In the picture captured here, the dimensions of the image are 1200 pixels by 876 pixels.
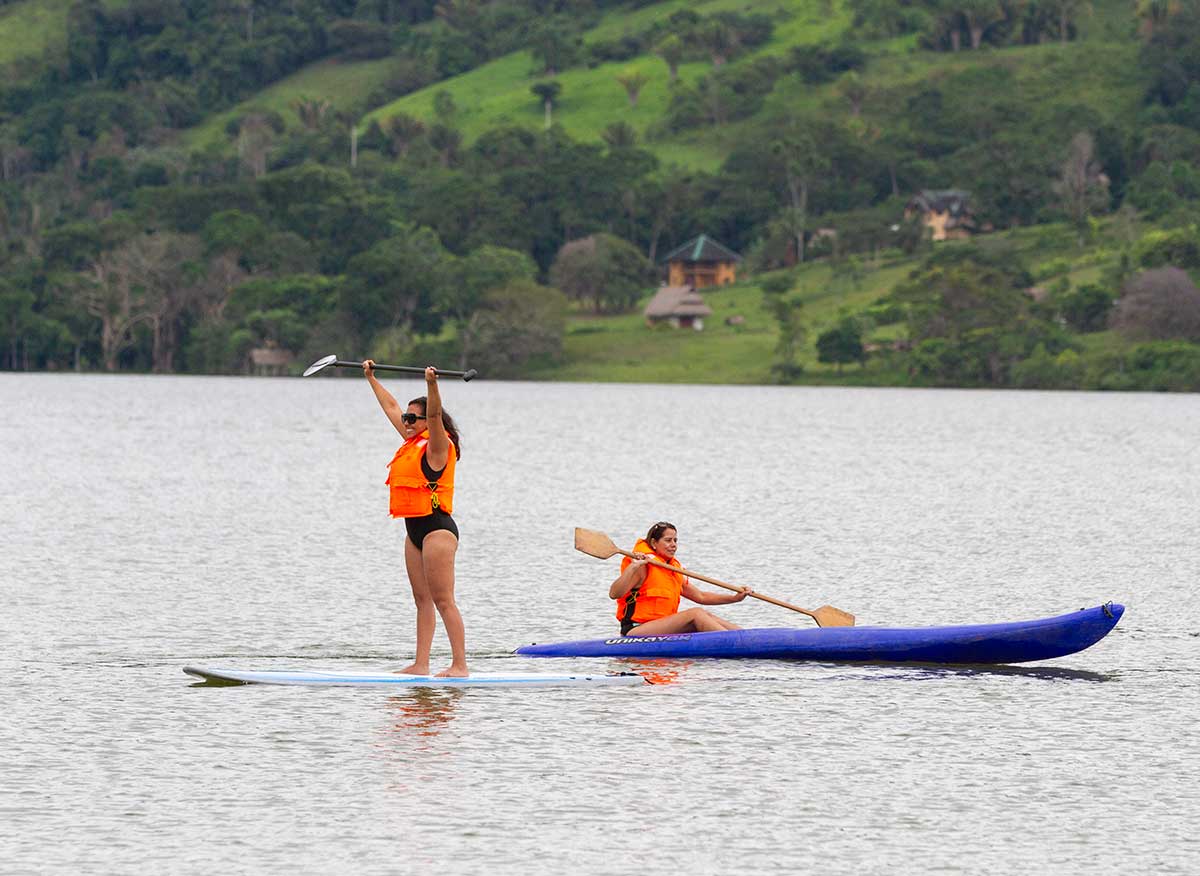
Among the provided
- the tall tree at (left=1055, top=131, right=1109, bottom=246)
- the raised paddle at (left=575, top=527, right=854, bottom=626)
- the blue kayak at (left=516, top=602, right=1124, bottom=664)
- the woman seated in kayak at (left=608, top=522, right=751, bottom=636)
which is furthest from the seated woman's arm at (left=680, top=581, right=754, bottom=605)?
the tall tree at (left=1055, top=131, right=1109, bottom=246)

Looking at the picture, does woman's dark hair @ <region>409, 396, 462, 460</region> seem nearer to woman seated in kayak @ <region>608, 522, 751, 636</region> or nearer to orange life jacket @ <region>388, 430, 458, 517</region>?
orange life jacket @ <region>388, 430, 458, 517</region>

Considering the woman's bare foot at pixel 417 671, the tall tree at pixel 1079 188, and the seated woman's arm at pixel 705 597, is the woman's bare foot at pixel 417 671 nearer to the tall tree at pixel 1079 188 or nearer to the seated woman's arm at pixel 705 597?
the seated woman's arm at pixel 705 597

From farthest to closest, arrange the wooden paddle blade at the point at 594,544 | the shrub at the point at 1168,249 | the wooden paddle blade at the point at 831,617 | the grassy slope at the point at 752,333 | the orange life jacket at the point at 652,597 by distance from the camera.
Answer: the shrub at the point at 1168,249
the grassy slope at the point at 752,333
the wooden paddle blade at the point at 831,617
the wooden paddle blade at the point at 594,544
the orange life jacket at the point at 652,597

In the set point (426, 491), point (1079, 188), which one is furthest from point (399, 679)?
point (1079, 188)

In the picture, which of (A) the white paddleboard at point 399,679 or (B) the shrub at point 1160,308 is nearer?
(A) the white paddleboard at point 399,679

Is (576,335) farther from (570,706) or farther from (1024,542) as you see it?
(570,706)

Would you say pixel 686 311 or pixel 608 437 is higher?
pixel 686 311

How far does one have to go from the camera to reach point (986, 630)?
80.9ft

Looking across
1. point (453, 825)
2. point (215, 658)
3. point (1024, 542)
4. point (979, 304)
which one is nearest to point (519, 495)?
point (1024, 542)

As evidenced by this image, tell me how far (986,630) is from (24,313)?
16222 cm

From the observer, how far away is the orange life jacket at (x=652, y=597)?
24.9 m

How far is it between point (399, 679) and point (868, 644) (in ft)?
19.6

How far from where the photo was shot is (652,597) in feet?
81.9

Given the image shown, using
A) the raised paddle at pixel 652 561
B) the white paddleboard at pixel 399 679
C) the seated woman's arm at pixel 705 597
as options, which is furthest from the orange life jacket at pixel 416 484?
the seated woman's arm at pixel 705 597
